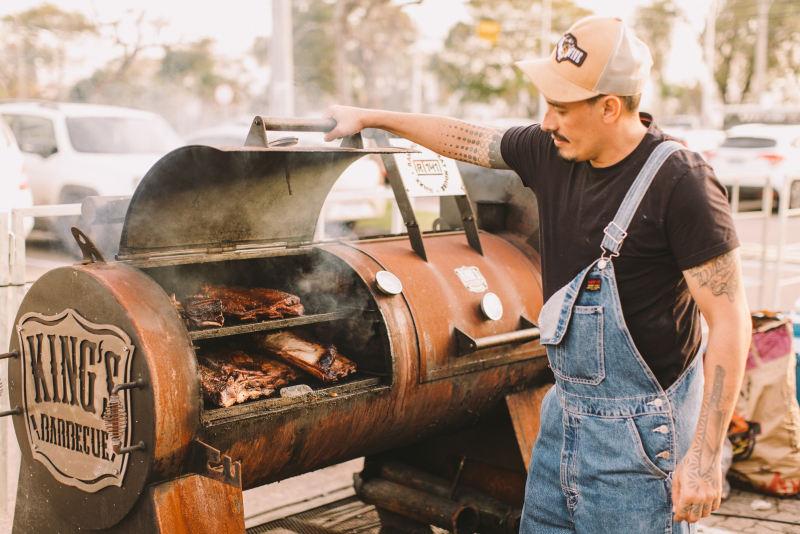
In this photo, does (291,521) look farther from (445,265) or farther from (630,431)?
(630,431)

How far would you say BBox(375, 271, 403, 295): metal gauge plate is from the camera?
2.73 metres

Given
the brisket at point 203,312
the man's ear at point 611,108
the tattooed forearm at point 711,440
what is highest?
the man's ear at point 611,108

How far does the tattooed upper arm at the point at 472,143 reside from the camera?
8.50ft

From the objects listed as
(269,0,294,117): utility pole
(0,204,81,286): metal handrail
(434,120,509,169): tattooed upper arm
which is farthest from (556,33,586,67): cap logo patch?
(269,0,294,117): utility pole

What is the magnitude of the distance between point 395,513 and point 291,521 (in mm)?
529

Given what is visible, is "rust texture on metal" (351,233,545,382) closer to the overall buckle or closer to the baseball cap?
the overall buckle

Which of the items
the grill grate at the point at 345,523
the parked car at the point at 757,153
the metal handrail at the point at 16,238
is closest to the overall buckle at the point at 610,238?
the grill grate at the point at 345,523

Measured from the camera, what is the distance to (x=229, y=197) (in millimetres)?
2639

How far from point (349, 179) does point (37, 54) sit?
889 inches

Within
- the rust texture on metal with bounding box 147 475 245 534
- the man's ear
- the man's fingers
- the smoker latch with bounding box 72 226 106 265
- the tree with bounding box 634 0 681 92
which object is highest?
the tree with bounding box 634 0 681 92

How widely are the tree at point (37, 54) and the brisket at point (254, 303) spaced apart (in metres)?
27.6

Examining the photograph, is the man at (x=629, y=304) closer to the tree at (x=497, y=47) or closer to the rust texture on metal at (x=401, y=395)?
the rust texture on metal at (x=401, y=395)

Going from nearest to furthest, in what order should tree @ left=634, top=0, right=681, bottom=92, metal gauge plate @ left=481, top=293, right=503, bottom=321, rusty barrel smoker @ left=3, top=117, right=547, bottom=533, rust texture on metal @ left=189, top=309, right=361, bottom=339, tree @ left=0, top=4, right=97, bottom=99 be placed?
rusty barrel smoker @ left=3, top=117, right=547, bottom=533 → rust texture on metal @ left=189, top=309, right=361, bottom=339 → metal gauge plate @ left=481, top=293, right=503, bottom=321 → tree @ left=0, top=4, right=97, bottom=99 → tree @ left=634, top=0, right=681, bottom=92

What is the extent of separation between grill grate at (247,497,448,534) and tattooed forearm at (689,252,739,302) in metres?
2.23
